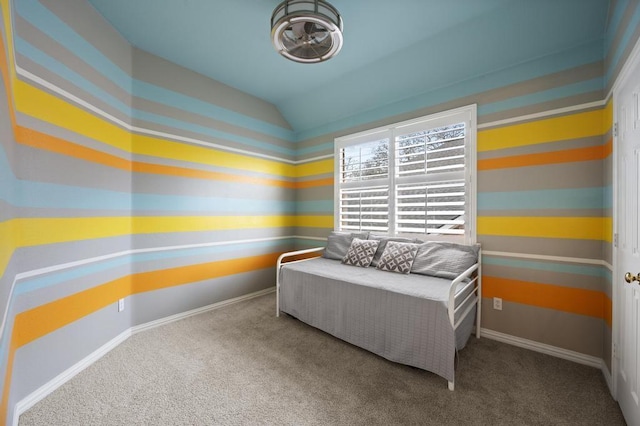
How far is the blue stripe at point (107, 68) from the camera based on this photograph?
1.60 metres

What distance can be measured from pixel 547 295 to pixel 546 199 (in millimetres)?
815

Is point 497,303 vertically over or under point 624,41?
under

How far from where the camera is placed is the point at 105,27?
2129 mm

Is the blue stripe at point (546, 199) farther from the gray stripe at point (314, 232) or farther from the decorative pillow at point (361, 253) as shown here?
the gray stripe at point (314, 232)

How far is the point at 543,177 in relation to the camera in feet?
7.04

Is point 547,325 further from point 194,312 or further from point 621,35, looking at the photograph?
point 194,312

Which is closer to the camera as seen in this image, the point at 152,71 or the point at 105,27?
the point at 105,27

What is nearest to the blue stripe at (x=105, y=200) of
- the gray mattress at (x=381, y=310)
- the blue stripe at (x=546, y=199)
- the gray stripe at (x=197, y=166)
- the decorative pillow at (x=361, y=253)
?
the gray stripe at (x=197, y=166)

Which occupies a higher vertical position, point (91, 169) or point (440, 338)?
point (91, 169)

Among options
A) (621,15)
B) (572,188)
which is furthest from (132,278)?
(621,15)

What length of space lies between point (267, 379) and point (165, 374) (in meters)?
0.77

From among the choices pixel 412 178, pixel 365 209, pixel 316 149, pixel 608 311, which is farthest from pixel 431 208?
pixel 316 149

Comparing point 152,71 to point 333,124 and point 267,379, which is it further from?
point 267,379

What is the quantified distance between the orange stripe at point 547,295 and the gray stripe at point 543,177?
0.84 meters
